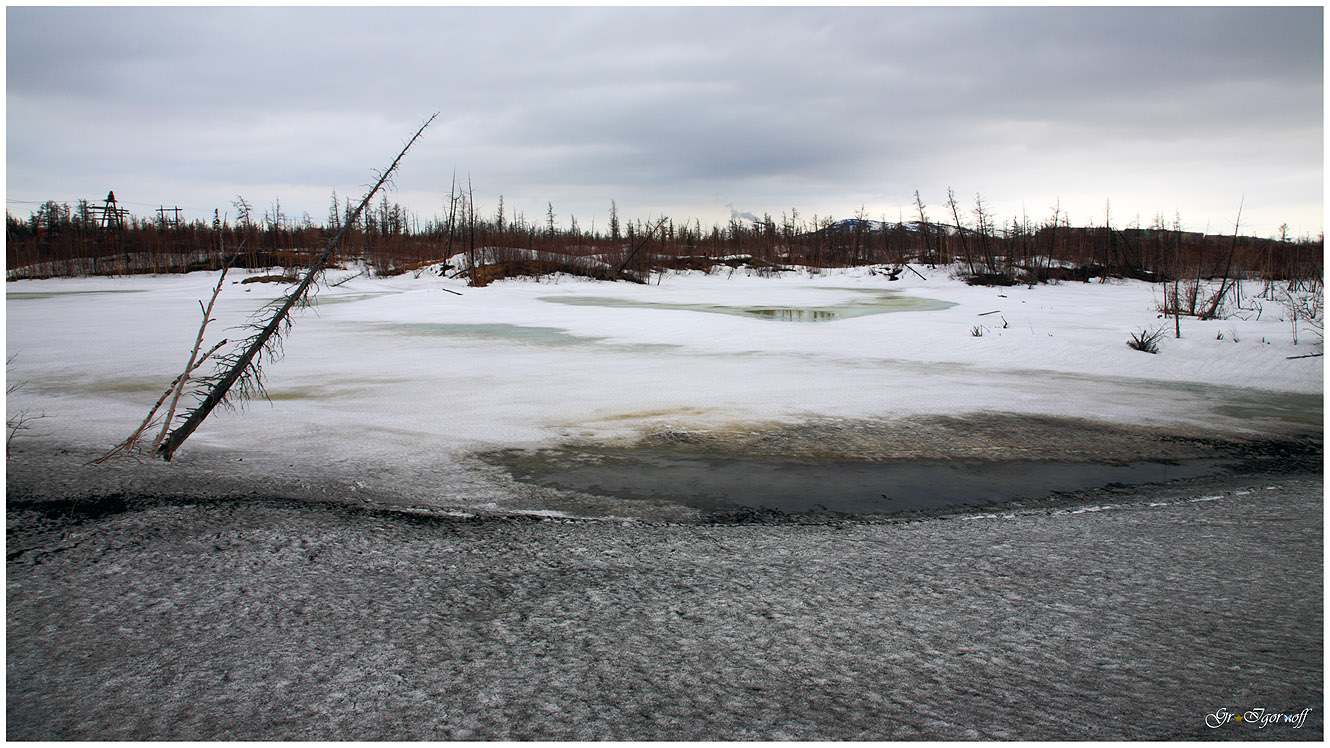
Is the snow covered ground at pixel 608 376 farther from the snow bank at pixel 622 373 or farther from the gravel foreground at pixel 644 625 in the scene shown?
the gravel foreground at pixel 644 625

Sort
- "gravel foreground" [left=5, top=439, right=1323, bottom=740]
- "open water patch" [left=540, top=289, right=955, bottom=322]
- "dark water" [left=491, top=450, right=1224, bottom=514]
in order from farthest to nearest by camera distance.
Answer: "open water patch" [left=540, top=289, right=955, bottom=322]
"dark water" [left=491, top=450, right=1224, bottom=514]
"gravel foreground" [left=5, top=439, right=1323, bottom=740]

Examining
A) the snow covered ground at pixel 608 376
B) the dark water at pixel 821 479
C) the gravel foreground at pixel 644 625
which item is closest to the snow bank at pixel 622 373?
the snow covered ground at pixel 608 376

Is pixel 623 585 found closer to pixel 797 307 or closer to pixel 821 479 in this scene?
pixel 821 479

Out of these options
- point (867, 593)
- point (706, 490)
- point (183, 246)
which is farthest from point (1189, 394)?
point (183, 246)

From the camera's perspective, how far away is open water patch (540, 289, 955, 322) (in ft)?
45.6

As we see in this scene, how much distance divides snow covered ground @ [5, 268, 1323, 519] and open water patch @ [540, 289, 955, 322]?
0.35m

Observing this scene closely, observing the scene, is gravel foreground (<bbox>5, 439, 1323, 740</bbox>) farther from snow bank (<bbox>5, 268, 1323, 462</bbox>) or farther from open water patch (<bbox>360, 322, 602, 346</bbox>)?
open water patch (<bbox>360, 322, 602, 346</bbox>)

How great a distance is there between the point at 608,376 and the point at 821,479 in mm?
3332

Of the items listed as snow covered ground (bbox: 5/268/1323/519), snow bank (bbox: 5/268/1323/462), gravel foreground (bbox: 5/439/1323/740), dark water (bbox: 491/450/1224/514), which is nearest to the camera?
gravel foreground (bbox: 5/439/1323/740)

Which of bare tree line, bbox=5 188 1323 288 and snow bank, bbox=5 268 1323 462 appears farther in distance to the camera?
bare tree line, bbox=5 188 1323 288

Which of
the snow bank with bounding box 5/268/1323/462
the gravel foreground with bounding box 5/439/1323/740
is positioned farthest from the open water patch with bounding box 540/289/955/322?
the gravel foreground with bounding box 5/439/1323/740

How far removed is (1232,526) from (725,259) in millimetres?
30673

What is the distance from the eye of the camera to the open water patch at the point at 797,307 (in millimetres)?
13887

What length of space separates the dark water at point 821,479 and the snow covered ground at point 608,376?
0.51 metres
